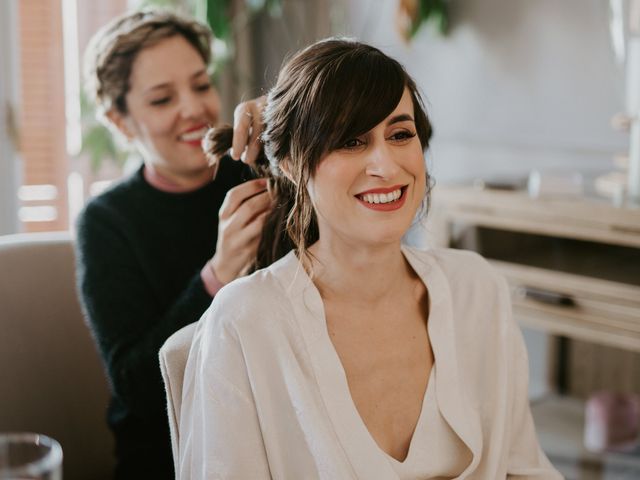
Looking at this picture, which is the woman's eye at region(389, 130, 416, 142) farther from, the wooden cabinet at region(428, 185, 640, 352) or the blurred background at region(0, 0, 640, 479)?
the wooden cabinet at region(428, 185, 640, 352)

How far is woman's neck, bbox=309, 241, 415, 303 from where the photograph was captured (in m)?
1.33

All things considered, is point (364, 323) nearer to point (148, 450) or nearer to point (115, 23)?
point (148, 450)

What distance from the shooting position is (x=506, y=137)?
2900mm

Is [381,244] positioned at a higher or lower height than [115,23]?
lower

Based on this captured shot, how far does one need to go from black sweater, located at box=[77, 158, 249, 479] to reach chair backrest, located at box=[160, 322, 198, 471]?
20cm

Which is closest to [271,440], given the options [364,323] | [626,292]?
[364,323]

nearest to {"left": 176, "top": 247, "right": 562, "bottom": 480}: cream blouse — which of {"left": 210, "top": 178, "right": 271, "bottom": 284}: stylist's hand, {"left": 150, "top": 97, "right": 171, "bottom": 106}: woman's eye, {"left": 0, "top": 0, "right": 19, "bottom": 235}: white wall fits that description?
{"left": 210, "top": 178, "right": 271, "bottom": 284}: stylist's hand

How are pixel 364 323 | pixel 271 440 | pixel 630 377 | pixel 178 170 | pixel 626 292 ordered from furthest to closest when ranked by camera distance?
pixel 630 377, pixel 626 292, pixel 178 170, pixel 364 323, pixel 271 440

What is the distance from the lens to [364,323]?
136 cm

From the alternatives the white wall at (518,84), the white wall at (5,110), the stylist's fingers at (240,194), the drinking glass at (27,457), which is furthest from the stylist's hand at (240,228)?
the white wall at (5,110)

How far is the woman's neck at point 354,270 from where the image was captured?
1.33 meters

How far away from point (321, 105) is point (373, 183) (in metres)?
0.13

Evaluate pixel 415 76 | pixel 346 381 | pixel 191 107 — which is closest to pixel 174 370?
pixel 346 381

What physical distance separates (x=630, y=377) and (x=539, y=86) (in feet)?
2.95
